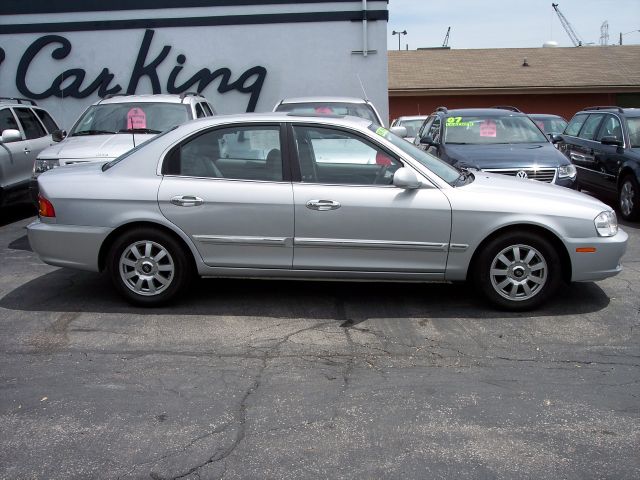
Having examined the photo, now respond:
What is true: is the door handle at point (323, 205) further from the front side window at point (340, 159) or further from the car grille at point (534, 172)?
the car grille at point (534, 172)

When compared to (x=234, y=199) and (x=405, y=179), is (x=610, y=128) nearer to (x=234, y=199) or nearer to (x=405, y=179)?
(x=405, y=179)

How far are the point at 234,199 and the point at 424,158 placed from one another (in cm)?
169

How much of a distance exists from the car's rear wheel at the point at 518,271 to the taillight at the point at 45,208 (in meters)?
3.52

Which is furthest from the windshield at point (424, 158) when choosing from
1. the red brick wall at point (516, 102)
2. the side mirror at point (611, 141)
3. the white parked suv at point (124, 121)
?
the red brick wall at point (516, 102)

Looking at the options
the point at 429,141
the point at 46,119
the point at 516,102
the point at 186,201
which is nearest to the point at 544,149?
the point at 429,141

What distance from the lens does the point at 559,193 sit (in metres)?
6.13

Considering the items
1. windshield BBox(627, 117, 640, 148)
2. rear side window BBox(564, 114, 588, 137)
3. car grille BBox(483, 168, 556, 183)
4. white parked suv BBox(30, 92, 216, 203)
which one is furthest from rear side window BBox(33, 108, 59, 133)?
windshield BBox(627, 117, 640, 148)

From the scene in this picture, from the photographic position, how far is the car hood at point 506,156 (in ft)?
30.5

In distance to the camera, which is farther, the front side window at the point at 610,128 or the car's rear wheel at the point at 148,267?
the front side window at the point at 610,128

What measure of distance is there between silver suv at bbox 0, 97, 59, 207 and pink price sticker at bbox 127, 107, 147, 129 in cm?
171

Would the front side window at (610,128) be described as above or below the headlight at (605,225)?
above

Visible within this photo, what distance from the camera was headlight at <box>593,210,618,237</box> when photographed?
19.3 feet

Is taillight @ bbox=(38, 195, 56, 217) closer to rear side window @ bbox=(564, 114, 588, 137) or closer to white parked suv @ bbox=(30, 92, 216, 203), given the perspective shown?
white parked suv @ bbox=(30, 92, 216, 203)

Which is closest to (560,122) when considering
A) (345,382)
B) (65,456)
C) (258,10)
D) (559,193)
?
(258,10)
